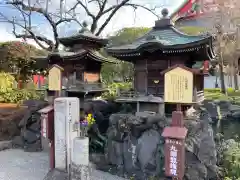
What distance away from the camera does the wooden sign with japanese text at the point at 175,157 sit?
444 centimetres

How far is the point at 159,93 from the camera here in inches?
389

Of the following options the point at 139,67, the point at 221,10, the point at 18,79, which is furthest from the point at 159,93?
the point at 221,10

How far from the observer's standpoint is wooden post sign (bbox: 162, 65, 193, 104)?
4.63 metres

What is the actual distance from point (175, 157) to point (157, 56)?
241 inches

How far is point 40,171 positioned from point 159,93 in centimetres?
556

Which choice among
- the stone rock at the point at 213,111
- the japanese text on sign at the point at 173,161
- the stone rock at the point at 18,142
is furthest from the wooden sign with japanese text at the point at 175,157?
the stone rock at the point at 213,111

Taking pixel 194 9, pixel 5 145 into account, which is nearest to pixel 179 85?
pixel 5 145

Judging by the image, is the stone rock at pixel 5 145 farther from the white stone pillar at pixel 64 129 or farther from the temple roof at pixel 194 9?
the temple roof at pixel 194 9

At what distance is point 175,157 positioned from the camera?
177 inches

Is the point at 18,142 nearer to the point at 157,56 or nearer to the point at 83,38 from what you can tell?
the point at 83,38

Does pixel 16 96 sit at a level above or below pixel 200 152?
above

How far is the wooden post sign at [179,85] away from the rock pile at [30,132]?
789cm

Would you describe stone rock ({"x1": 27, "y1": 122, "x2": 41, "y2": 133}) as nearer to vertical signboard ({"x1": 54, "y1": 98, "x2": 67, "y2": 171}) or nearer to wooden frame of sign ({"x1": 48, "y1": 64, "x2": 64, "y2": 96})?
wooden frame of sign ({"x1": 48, "y1": 64, "x2": 64, "y2": 96})

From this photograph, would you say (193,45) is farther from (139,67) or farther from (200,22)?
(200,22)
